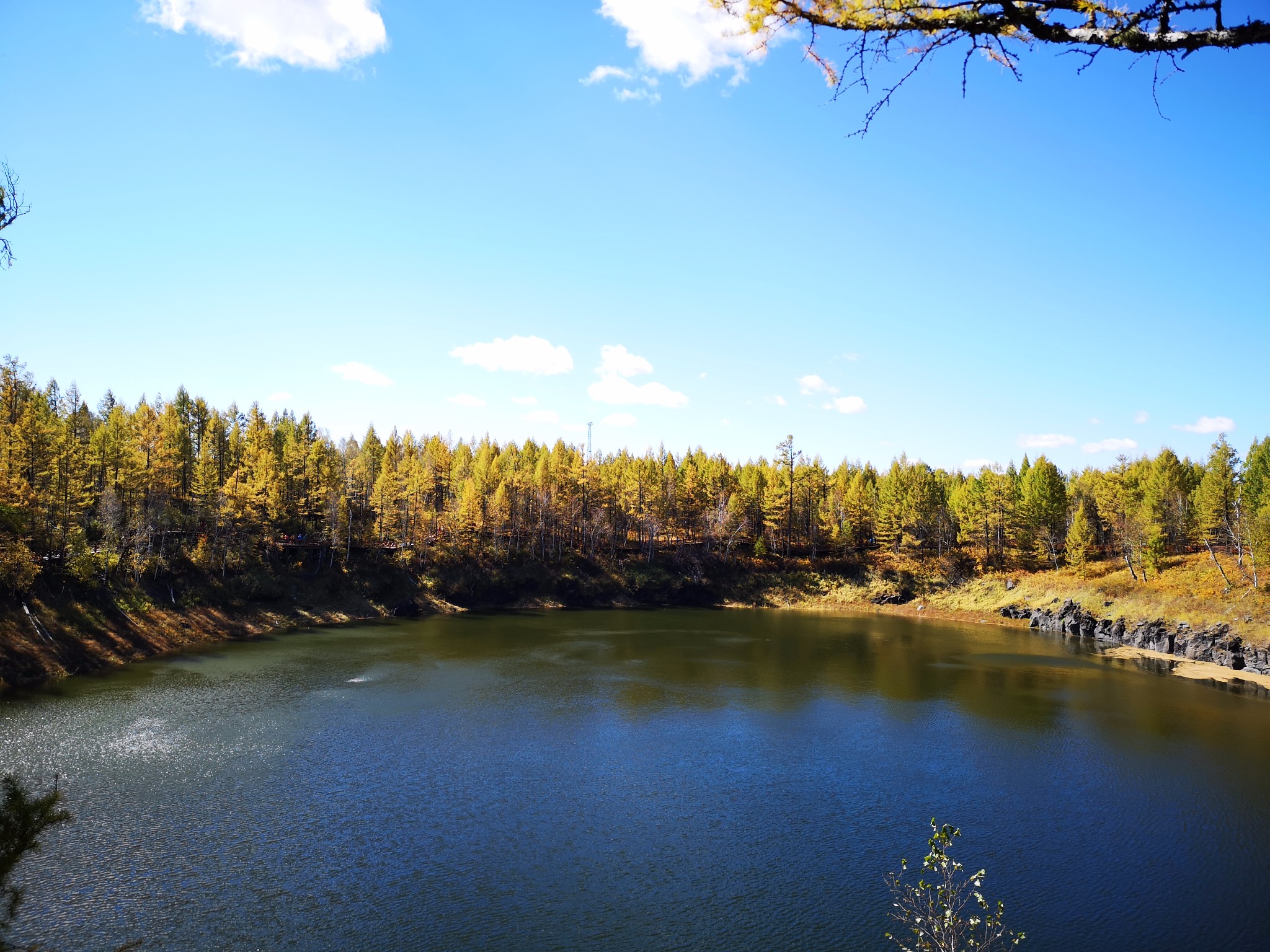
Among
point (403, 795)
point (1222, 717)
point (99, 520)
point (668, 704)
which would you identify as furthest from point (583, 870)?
point (99, 520)

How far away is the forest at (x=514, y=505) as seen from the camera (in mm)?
55312

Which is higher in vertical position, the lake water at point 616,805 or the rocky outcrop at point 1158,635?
the rocky outcrop at point 1158,635

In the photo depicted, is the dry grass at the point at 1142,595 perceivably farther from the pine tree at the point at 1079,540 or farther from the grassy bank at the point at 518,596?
the pine tree at the point at 1079,540

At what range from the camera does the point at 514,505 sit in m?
87.2

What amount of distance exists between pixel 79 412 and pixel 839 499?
91.7 metres

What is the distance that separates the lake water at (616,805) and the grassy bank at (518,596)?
592 centimetres

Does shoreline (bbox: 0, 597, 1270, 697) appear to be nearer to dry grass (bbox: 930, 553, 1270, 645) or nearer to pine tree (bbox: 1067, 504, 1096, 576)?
dry grass (bbox: 930, 553, 1270, 645)

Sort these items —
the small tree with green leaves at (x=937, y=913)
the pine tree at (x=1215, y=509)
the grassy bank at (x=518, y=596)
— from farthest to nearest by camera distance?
the pine tree at (x=1215, y=509) → the grassy bank at (x=518, y=596) → the small tree with green leaves at (x=937, y=913)

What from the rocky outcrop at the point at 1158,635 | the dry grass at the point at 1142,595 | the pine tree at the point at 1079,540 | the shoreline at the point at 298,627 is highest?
the pine tree at the point at 1079,540

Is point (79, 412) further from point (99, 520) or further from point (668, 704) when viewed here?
point (668, 704)

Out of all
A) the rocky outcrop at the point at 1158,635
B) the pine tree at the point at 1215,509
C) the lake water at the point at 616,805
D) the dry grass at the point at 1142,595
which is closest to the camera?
the lake water at the point at 616,805

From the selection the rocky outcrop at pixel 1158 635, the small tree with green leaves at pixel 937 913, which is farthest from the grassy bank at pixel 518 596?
the small tree with green leaves at pixel 937 913

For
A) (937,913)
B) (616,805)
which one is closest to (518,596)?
(616,805)

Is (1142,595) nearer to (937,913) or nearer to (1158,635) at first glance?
(1158,635)
